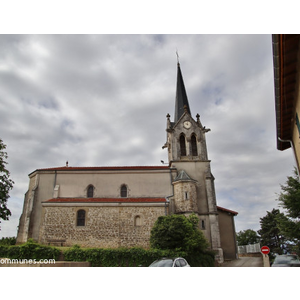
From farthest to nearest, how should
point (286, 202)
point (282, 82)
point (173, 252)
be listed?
point (173, 252), point (286, 202), point (282, 82)

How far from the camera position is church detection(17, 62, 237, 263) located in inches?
909

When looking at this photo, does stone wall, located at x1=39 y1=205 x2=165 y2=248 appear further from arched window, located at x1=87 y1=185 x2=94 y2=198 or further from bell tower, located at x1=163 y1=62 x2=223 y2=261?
arched window, located at x1=87 y1=185 x2=94 y2=198

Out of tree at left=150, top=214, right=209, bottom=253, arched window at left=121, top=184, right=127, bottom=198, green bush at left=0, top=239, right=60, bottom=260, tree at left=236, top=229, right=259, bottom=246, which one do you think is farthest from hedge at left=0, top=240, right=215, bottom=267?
tree at left=236, top=229, right=259, bottom=246

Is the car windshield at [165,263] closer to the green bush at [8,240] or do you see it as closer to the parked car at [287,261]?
the parked car at [287,261]

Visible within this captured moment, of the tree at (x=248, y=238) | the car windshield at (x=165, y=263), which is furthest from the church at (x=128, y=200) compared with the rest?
the tree at (x=248, y=238)

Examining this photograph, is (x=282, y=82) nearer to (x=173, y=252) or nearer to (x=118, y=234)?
(x=173, y=252)

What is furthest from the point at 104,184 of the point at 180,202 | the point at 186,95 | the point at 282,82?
the point at 282,82

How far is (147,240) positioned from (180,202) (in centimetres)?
520

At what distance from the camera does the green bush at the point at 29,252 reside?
53.0 ft

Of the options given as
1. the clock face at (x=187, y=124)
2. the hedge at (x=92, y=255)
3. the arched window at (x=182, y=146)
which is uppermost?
the clock face at (x=187, y=124)

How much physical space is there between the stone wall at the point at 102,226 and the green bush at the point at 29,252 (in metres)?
6.06

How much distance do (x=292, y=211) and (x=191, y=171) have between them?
12840 millimetres

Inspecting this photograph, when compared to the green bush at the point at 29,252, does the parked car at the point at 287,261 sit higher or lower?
lower

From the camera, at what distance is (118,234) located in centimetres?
2298
